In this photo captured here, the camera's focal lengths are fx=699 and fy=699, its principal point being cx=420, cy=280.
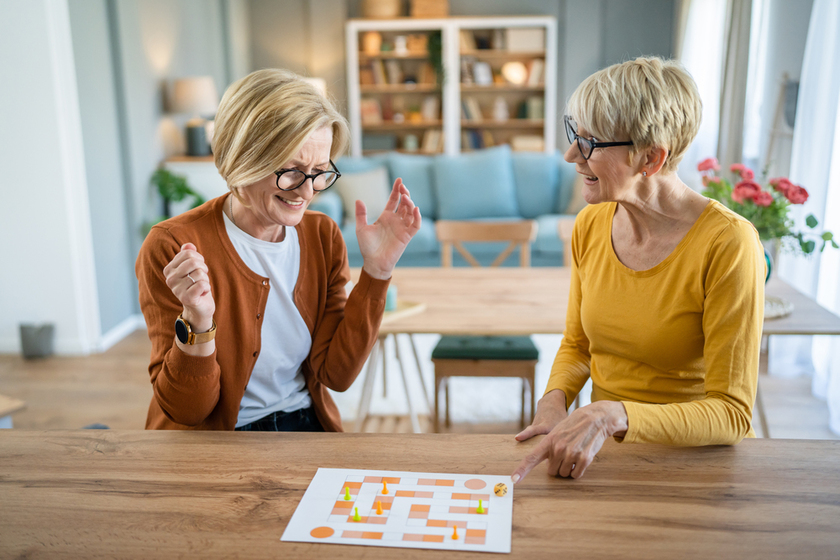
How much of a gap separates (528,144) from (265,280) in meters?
5.93

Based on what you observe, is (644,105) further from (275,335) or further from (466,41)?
(466,41)

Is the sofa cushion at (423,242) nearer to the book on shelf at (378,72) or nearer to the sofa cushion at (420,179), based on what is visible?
the sofa cushion at (420,179)

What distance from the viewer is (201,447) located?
3.89 ft

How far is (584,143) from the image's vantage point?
4.30 feet

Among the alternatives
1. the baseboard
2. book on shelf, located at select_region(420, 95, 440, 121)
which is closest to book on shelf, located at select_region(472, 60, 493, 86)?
book on shelf, located at select_region(420, 95, 440, 121)

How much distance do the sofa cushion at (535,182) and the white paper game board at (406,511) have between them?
4.59 m

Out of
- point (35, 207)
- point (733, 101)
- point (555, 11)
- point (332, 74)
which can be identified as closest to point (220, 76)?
point (332, 74)

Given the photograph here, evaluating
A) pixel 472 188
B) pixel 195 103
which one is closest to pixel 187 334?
pixel 195 103

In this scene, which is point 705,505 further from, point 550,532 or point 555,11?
point 555,11

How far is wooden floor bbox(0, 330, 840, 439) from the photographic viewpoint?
293 centimetres

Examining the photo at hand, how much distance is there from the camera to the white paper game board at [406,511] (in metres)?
0.92

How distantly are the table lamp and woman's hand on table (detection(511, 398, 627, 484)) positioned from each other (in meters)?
4.13

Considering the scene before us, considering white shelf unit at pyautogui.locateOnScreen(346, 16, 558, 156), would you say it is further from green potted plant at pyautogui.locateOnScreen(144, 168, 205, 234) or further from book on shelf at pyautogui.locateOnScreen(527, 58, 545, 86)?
green potted plant at pyautogui.locateOnScreen(144, 168, 205, 234)

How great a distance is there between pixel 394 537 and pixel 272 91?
836 millimetres
